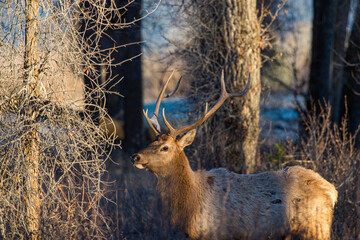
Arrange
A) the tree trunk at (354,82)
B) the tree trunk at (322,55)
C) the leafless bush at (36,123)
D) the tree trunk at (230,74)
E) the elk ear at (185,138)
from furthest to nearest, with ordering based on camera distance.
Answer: the tree trunk at (322,55) < the tree trunk at (354,82) < the tree trunk at (230,74) < the elk ear at (185,138) < the leafless bush at (36,123)

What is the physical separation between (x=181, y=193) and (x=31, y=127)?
2060 millimetres

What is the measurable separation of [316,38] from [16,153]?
414 inches

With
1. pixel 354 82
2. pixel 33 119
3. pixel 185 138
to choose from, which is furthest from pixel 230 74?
pixel 354 82

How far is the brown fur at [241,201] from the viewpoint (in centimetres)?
522

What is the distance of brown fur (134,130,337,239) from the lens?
17.1 feet

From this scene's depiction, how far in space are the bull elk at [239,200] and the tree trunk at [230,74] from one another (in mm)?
2294

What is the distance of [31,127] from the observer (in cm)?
471

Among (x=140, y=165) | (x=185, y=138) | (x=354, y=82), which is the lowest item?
(x=140, y=165)

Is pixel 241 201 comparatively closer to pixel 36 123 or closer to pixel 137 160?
pixel 137 160

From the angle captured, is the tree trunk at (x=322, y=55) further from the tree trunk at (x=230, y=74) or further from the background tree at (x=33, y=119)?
the background tree at (x=33, y=119)

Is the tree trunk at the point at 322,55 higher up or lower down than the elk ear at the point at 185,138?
higher up

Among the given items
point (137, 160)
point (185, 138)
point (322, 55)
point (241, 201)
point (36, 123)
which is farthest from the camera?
point (322, 55)

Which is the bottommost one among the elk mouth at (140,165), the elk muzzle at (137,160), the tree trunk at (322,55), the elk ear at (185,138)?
the elk mouth at (140,165)

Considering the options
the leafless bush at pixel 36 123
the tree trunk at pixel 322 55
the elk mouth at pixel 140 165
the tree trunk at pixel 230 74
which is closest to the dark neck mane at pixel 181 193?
the elk mouth at pixel 140 165
